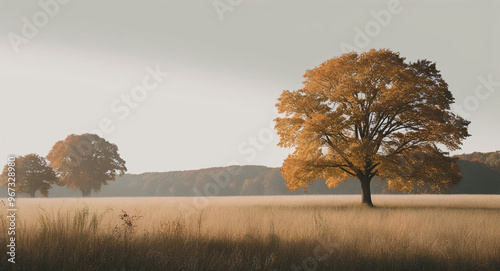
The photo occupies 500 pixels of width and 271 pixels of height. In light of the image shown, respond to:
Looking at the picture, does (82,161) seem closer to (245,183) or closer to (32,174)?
(32,174)

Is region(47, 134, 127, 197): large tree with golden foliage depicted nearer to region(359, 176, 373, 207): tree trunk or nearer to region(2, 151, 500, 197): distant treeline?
region(2, 151, 500, 197): distant treeline

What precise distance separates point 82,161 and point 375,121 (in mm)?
42699

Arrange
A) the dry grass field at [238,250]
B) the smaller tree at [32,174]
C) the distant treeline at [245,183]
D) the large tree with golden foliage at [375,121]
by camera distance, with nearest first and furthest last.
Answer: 1. the dry grass field at [238,250]
2. the large tree with golden foliage at [375,121]
3. the smaller tree at [32,174]
4. the distant treeline at [245,183]

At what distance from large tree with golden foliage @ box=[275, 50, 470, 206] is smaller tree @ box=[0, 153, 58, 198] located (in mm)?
39445

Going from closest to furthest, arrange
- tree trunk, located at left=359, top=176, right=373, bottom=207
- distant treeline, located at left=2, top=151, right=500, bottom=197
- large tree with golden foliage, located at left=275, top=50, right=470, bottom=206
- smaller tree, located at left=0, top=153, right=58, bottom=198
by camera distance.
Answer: large tree with golden foliage, located at left=275, top=50, right=470, bottom=206
tree trunk, located at left=359, top=176, right=373, bottom=207
smaller tree, located at left=0, top=153, right=58, bottom=198
distant treeline, located at left=2, top=151, right=500, bottom=197

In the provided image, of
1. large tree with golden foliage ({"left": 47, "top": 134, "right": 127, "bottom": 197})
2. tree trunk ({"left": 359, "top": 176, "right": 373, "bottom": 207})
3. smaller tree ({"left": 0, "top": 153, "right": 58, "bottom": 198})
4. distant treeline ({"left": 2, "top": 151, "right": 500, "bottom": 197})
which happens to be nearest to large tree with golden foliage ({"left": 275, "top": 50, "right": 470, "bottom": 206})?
tree trunk ({"left": 359, "top": 176, "right": 373, "bottom": 207})

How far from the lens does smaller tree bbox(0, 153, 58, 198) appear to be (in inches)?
1697

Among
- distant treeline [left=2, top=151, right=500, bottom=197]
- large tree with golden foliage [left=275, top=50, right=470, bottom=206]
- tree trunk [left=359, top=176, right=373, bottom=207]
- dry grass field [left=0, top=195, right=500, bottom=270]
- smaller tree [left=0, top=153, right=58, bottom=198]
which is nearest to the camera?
dry grass field [left=0, top=195, right=500, bottom=270]

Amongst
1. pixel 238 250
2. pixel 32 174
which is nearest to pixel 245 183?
pixel 32 174

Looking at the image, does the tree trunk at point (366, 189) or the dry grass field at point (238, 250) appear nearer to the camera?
the dry grass field at point (238, 250)

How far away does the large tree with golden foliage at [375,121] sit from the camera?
19312 mm

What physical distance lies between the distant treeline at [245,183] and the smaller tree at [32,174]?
117 ft

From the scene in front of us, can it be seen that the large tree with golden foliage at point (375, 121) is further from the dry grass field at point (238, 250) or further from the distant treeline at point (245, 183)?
the distant treeline at point (245, 183)

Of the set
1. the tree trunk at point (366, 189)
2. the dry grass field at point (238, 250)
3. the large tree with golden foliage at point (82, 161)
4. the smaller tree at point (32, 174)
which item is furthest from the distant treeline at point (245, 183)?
the dry grass field at point (238, 250)
